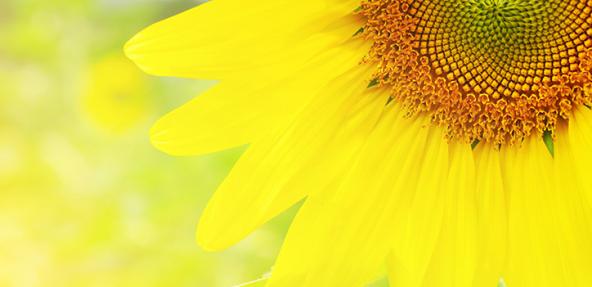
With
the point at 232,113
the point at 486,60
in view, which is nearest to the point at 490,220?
the point at 486,60

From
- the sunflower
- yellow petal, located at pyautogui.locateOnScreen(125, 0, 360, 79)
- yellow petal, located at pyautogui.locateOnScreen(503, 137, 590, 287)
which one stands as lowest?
yellow petal, located at pyautogui.locateOnScreen(503, 137, 590, 287)

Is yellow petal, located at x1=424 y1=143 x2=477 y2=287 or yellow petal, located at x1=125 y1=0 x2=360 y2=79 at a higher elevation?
yellow petal, located at x1=125 y1=0 x2=360 y2=79

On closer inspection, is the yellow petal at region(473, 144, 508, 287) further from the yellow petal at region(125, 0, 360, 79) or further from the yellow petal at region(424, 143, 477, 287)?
the yellow petal at region(125, 0, 360, 79)

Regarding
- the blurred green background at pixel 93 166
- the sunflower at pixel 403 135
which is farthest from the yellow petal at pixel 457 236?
the blurred green background at pixel 93 166

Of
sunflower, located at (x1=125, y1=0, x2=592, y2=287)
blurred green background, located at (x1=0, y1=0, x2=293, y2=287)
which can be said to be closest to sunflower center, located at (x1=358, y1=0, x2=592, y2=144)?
sunflower, located at (x1=125, y1=0, x2=592, y2=287)

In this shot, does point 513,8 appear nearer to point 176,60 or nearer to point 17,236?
point 176,60

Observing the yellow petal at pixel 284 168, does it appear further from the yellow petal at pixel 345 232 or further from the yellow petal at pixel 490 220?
the yellow petal at pixel 490 220

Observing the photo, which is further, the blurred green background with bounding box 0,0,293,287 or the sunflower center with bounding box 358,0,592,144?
the blurred green background with bounding box 0,0,293,287

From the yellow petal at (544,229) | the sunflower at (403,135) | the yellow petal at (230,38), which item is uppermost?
the yellow petal at (230,38)
